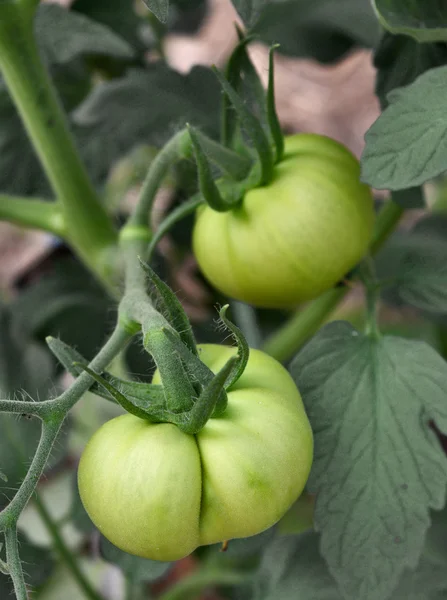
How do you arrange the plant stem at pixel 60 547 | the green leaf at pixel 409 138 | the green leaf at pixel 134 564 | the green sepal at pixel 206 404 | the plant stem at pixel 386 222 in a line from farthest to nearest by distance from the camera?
the plant stem at pixel 60 547
the plant stem at pixel 386 222
the green leaf at pixel 134 564
the green leaf at pixel 409 138
the green sepal at pixel 206 404

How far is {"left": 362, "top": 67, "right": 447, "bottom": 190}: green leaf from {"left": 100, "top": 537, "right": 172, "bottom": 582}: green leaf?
0.34 metres

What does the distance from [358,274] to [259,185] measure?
15 centimetres

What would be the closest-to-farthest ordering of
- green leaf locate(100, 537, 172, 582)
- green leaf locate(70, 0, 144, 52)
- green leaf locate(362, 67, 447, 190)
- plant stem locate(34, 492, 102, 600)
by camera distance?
green leaf locate(362, 67, 447, 190)
green leaf locate(100, 537, 172, 582)
plant stem locate(34, 492, 102, 600)
green leaf locate(70, 0, 144, 52)

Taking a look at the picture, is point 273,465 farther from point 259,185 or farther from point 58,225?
point 58,225

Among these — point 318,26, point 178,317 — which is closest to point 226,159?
point 178,317

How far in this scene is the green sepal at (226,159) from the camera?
51 cm

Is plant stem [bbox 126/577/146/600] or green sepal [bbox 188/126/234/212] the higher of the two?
green sepal [bbox 188/126/234/212]

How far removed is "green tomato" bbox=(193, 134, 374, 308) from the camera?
50 centimetres

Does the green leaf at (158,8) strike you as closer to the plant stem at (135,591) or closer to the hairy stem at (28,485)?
the hairy stem at (28,485)

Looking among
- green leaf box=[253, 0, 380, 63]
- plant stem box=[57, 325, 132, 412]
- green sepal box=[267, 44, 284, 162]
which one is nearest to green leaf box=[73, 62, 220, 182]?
green leaf box=[253, 0, 380, 63]

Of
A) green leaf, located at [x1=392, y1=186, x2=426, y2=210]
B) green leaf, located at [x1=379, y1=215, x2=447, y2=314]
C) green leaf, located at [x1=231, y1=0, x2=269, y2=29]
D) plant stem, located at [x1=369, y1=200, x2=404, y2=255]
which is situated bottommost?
green leaf, located at [x1=379, y1=215, x2=447, y2=314]

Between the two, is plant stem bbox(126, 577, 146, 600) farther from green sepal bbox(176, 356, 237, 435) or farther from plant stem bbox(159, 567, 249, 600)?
green sepal bbox(176, 356, 237, 435)

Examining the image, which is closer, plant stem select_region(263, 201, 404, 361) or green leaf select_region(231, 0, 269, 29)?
green leaf select_region(231, 0, 269, 29)

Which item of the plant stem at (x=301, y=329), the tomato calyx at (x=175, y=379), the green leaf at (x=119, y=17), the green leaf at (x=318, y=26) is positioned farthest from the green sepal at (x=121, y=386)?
the green leaf at (x=119, y=17)
